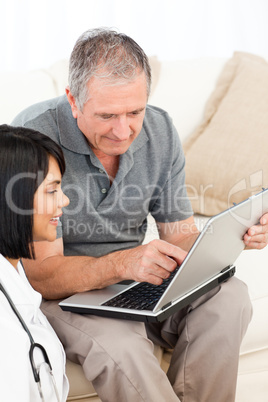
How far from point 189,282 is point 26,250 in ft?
1.33

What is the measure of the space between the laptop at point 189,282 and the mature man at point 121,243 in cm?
4

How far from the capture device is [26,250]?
1202mm

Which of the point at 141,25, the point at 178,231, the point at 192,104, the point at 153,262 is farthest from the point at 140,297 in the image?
the point at 141,25

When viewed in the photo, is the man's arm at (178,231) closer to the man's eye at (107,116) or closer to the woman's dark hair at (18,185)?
the man's eye at (107,116)

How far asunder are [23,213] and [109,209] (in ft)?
1.58

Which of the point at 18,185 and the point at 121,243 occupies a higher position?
the point at 18,185

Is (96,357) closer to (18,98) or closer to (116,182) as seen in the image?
(116,182)

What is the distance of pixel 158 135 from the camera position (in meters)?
1.73

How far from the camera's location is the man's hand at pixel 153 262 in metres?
1.35

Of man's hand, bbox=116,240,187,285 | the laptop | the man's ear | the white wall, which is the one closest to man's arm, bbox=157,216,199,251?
the laptop

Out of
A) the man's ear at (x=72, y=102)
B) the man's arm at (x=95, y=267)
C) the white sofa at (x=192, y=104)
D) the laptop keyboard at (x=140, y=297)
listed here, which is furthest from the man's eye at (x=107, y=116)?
the white sofa at (x=192, y=104)

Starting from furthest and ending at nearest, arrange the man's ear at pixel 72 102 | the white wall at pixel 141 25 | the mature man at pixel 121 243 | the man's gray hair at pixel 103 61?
1. the white wall at pixel 141 25
2. the man's ear at pixel 72 102
3. the man's gray hair at pixel 103 61
4. the mature man at pixel 121 243

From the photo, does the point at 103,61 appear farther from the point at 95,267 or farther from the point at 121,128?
the point at 95,267

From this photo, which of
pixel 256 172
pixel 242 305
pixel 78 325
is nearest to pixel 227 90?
pixel 256 172
